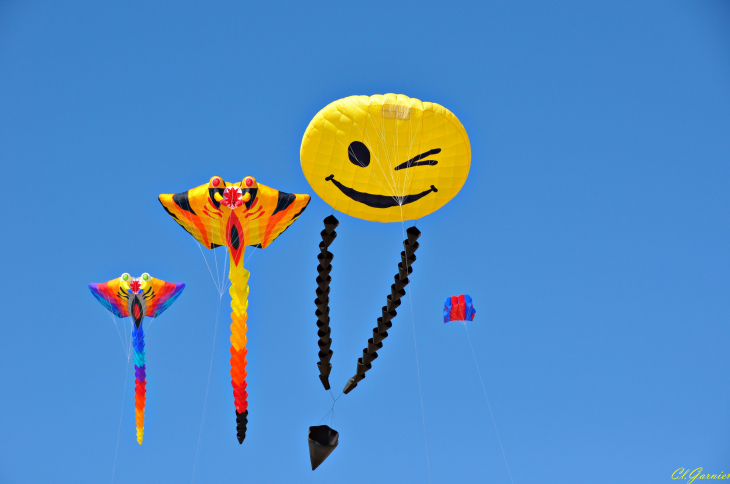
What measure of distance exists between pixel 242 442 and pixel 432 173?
385 inches

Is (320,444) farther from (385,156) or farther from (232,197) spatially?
(385,156)

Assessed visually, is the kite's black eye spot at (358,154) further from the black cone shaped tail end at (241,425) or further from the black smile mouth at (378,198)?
the black cone shaped tail end at (241,425)

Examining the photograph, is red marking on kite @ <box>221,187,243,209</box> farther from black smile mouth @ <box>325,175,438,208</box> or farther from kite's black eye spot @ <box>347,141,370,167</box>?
kite's black eye spot @ <box>347,141,370,167</box>

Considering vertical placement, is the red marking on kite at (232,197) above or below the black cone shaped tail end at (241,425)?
above

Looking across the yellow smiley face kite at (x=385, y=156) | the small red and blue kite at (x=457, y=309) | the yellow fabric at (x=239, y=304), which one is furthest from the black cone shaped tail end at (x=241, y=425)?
the small red and blue kite at (x=457, y=309)

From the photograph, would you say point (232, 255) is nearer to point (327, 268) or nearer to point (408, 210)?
point (327, 268)

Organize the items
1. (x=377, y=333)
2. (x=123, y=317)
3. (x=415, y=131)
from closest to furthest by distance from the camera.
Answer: (x=415, y=131), (x=377, y=333), (x=123, y=317)

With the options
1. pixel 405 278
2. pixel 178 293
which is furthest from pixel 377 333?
pixel 178 293

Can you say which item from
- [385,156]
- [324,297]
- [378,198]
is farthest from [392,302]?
[385,156]

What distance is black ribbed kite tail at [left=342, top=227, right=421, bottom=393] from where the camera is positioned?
63.2ft

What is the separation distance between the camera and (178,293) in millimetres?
24719

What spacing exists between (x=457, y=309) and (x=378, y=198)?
5.67 meters

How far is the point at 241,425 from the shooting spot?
786 inches

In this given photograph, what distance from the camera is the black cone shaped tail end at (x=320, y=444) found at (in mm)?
19359
